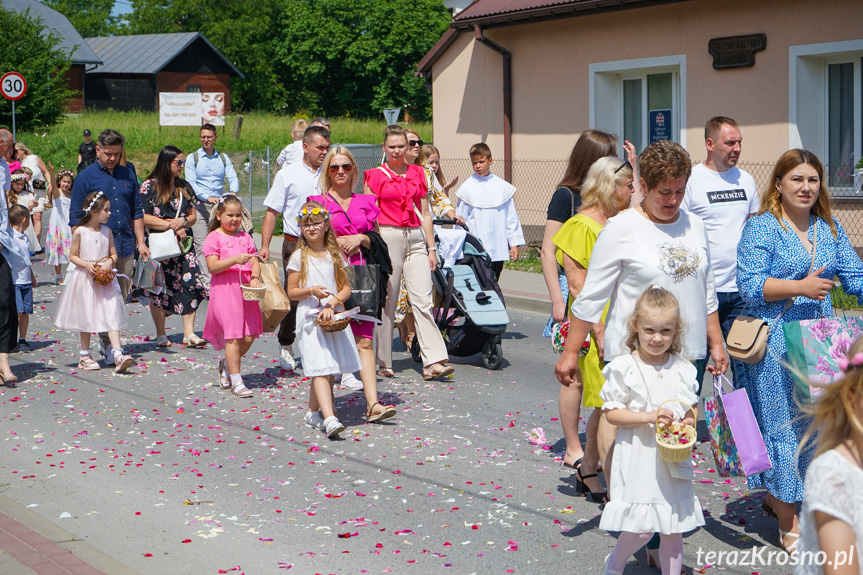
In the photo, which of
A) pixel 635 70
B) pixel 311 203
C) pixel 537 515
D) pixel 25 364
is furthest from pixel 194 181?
pixel 537 515

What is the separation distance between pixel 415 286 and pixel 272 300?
Result: 1.21m

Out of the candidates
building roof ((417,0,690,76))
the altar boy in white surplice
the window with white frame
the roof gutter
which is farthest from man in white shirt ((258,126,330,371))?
Result: the roof gutter

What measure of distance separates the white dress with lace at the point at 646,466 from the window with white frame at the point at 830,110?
11.2 m

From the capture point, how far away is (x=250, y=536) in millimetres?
5273

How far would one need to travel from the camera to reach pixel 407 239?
8.77m

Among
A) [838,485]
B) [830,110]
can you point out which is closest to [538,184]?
[830,110]

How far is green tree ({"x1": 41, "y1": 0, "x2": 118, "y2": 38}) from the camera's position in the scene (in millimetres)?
109500

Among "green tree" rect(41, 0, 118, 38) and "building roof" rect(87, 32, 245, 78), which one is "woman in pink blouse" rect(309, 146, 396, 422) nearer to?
"building roof" rect(87, 32, 245, 78)

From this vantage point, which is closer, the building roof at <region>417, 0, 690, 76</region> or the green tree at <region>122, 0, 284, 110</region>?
the building roof at <region>417, 0, 690, 76</region>

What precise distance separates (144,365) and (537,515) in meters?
5.34

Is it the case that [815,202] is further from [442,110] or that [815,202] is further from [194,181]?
[442,110]

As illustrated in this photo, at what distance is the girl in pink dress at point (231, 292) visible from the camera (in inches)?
336

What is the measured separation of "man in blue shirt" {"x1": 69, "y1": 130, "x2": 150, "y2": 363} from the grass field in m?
28.0

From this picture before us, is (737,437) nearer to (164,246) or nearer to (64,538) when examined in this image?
(64,538)
